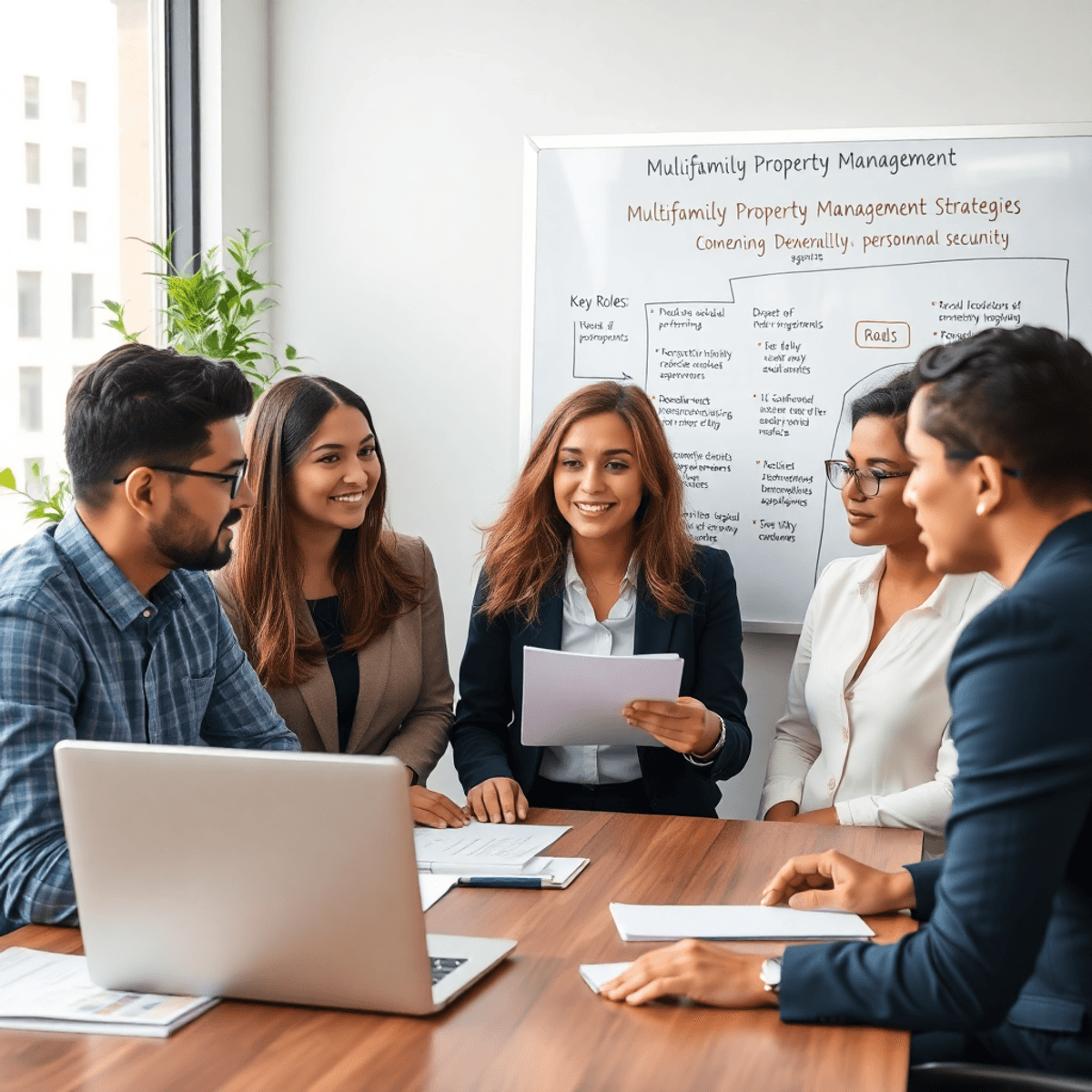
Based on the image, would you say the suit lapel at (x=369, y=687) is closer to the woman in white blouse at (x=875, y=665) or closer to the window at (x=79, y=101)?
the woman in white blouse at (x=875, y=665)

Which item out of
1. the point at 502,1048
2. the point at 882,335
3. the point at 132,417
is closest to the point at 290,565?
the point at 132,417

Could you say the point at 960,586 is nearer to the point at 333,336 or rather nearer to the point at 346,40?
the point at 333,336

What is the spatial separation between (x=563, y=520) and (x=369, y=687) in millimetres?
555

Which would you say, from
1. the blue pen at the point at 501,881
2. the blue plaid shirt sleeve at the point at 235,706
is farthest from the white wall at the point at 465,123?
the blue pen at the point at 501,881

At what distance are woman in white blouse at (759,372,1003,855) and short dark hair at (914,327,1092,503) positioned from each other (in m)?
1.17

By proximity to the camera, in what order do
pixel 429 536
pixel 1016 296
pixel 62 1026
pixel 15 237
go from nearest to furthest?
pixel 62 1026, pixel 15 237, pixel 1016 296, pixel 429 536

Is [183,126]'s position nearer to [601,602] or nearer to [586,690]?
[601,602]

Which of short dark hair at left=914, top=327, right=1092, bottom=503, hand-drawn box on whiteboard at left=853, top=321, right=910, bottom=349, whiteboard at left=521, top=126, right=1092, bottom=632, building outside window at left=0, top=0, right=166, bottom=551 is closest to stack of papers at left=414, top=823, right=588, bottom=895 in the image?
short dark hair at left=914, top=327, right=1092, bottom=503

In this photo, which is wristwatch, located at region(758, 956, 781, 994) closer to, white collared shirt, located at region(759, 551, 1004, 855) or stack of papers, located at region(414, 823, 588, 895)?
stack of papers, located at region(414, 823, 588, 895)

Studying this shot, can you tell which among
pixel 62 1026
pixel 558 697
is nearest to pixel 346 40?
pixel 558 697

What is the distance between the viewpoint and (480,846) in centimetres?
179

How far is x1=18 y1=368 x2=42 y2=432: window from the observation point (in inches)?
107

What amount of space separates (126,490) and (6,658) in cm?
32

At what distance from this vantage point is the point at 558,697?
1985 mm
